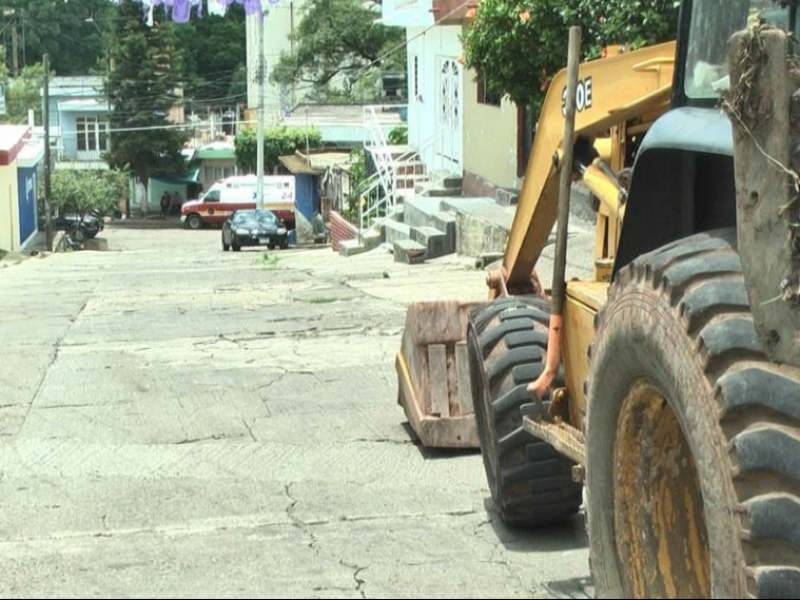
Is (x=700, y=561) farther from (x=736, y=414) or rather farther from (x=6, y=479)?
(x=6, y=479)

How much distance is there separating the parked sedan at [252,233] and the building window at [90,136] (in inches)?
1493

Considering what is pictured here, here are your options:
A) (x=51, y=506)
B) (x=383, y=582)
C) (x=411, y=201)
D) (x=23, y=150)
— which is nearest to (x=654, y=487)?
(x=383, y=582)

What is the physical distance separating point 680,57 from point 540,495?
2.58 meters

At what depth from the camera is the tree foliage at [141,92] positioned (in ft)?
224

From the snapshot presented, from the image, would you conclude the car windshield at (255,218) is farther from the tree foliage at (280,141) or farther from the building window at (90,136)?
the building window at (90,136)

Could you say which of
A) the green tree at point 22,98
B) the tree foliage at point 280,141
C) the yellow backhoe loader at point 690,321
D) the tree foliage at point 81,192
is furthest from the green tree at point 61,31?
the yellow backhoe loader at point 690,321

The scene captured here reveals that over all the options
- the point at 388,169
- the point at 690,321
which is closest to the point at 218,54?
the point at 388,169

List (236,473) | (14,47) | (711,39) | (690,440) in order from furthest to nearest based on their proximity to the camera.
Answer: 1. (14,47)
2. (236,473)
3. (711,39)
4. (690,440)

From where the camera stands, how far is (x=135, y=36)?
223 ft

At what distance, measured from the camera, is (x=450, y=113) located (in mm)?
32906

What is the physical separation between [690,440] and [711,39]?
1602 mm

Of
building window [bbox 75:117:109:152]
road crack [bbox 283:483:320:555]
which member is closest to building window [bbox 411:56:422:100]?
road crack [bbox 283:483:320:555]

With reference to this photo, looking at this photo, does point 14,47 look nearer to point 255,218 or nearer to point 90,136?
point 90,136

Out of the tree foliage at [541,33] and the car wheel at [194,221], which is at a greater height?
the tree foliage at [541,33]
